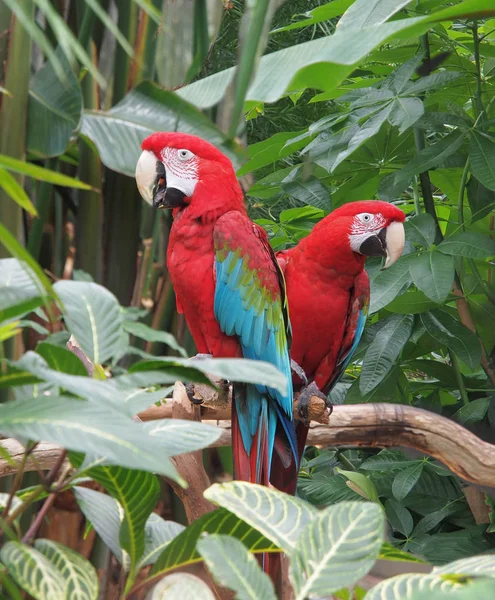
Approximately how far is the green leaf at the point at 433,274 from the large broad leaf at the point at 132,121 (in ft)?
1.03

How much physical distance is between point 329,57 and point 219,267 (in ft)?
1.18

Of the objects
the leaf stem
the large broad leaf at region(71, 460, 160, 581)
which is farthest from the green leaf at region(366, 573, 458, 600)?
the leaf stem

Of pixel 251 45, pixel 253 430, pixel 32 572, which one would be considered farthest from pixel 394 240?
pixel 32 572

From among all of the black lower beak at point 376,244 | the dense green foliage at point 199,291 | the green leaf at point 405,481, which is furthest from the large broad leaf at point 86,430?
the green leaf at point 405,481

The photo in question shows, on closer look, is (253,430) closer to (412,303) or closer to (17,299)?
(412,303)

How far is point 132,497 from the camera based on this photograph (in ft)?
1.03

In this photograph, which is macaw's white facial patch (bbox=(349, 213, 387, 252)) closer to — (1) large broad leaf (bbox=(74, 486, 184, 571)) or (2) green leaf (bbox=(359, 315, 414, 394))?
(2) green leaf (bbox=(359, 315, 414, 394))

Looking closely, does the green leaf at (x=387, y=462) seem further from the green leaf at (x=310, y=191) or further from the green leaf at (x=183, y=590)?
the green leaf at (x=183, y=590)

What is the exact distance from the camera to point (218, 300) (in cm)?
95

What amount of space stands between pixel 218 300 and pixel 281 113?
1029mm

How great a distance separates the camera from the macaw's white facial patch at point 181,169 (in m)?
0.92

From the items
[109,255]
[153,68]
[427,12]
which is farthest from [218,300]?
[427,12]

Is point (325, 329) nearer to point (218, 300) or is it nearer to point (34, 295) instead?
point (218, 300)

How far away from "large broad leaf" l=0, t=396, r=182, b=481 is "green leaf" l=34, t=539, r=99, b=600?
7 cm
